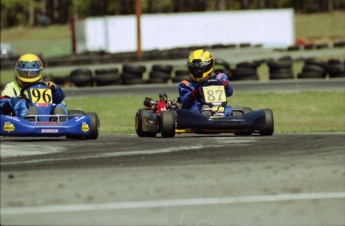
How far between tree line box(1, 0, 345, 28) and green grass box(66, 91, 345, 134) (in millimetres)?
64530

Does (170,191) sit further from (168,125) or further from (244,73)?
(244,73)

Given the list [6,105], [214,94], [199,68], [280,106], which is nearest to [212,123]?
[214,94]

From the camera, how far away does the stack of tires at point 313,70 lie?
2561 centimetres

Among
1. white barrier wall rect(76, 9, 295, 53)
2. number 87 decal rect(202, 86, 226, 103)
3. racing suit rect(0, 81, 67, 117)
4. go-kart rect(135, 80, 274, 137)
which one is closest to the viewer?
go-kart rect(135, 80, 274, 137)

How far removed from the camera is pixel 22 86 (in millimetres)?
10453

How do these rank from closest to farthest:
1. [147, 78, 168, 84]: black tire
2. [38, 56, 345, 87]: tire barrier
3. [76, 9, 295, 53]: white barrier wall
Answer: [38, 56, 345, 87]: tire barrier → [147, 78, 168, 84]: black tire → [76, 9, 295, 53]: white barrier wall

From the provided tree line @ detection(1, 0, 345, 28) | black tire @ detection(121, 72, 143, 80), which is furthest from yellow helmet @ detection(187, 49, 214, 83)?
tree line @ detection(1, 0, 345, 28)

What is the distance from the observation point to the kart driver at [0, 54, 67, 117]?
1015 centimetres

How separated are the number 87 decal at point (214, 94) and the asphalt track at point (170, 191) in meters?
6.03

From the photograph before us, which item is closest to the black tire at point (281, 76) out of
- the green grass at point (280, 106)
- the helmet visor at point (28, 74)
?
the green grass at point (280, 106)

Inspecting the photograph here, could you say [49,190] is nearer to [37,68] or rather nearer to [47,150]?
[47,150]

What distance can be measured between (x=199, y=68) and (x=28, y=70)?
1993 mm

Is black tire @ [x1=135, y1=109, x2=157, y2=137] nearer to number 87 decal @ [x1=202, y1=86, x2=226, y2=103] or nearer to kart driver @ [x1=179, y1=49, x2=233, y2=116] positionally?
kart driver @ [x1=179, y1=49, x2=233, y2=116]

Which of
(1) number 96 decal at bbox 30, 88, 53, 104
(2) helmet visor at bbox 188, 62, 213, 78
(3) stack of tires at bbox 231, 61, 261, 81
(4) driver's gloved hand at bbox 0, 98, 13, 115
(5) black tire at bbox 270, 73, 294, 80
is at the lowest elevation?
(5) black tire at bbox 270, 73, 294, 80
